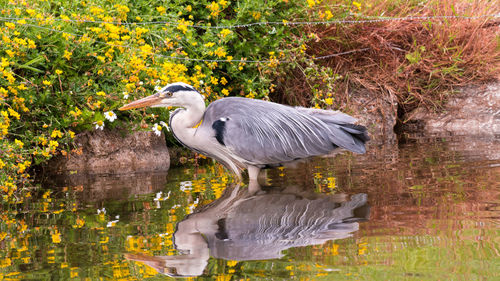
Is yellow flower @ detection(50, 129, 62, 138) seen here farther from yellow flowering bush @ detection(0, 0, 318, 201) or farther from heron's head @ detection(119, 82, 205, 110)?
heron's head @ detection(119, 82, 205, 110)

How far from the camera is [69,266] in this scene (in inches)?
135

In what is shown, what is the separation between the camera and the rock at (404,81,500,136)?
9594 millimetres

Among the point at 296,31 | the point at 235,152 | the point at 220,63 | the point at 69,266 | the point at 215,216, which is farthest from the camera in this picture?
the point at 296,31

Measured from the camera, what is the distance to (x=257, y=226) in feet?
13.8

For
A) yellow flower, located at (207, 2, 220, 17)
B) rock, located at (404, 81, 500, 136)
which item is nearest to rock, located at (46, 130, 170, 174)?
yellow flower, located at (207, 2, 220, 17)

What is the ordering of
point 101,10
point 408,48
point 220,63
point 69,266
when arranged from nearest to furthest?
1. point 69,266
2. point 101,10
3. point 220,63
4. point 408,48

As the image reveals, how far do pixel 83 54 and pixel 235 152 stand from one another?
1836 millimetres

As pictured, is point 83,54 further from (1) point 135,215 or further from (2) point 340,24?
(2) point 340,24

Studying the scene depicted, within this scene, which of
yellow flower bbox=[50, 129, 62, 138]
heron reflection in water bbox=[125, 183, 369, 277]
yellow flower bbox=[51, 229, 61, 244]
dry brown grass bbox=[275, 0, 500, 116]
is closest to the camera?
heron reflection in water bbox=[125, 183, 369, 277]

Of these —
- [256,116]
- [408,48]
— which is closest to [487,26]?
[408,48]

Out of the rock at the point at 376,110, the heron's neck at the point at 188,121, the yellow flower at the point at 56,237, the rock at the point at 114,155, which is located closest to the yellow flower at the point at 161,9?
the rock at the point at 114,155

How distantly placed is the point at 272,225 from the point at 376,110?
5603mm

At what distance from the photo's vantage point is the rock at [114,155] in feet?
22.8

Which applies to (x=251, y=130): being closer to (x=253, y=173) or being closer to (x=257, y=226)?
(x=253, y=173)
